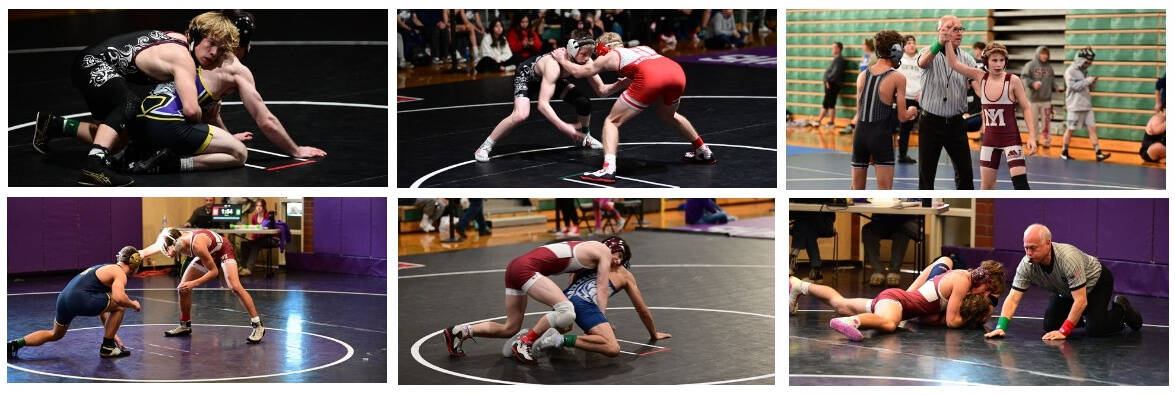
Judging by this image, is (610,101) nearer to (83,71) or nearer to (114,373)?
(83,71)

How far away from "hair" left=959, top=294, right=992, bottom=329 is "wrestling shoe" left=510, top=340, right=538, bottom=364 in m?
2.67

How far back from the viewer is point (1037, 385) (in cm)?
611

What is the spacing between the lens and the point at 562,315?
6645 millimetres

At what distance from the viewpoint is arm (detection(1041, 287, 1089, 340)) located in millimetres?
7184

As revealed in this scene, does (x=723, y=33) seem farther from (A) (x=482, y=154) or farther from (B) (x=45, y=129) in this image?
(B) (x=45, y=129)

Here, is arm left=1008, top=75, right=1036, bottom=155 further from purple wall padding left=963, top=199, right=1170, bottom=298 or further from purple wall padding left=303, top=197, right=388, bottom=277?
purple wall padding left=303, top=197, right=388, bottom=277

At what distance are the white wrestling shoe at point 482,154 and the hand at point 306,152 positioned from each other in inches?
35.8

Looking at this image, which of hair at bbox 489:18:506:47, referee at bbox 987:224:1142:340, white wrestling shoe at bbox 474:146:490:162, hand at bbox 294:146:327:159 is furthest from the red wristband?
hair at bbox 489:18:506:47

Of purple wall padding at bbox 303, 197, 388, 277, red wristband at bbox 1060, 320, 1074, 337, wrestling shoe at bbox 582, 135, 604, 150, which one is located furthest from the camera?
purple wall padding at bbox 303, 197, 388, 277

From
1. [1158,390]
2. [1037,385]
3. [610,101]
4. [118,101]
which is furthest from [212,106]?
[1158,390]

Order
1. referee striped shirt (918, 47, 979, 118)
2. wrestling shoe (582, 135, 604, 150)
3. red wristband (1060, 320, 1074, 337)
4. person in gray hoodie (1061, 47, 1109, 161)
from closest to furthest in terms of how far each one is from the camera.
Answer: referee striped shirt (918, 47, 979, 118) < red wristband (1060, 320, 1074, 337) < wrestling shoe (582, 135, 604, 150) < person in gray hoodie (1061, 47, 1109, 161)

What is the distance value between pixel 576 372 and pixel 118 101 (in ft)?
10.8

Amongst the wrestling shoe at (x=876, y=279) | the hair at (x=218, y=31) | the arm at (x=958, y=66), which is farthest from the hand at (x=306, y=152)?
the wrestling shoe at (x=876, y=279)

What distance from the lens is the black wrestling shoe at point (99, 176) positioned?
662 centimetres
